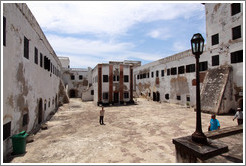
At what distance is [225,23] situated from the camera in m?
15.0

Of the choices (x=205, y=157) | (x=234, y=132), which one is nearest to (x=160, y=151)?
(x=234, y=132)

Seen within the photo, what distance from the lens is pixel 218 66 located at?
15508 millimetres

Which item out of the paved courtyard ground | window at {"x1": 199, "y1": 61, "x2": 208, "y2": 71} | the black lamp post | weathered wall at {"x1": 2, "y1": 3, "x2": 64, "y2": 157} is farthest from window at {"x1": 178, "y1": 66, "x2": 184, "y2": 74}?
weathered wall at {"x1": 2, "y1": 3, "x2": 64, "y2": 157}

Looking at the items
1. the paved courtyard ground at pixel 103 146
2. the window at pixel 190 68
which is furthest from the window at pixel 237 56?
the paved courtyard ground at pixel 103 146

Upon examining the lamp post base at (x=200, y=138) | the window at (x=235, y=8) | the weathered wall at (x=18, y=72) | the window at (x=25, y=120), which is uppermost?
the window at (x=235, y=8)

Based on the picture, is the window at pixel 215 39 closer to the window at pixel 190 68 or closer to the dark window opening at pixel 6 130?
the window at pixel 190 68

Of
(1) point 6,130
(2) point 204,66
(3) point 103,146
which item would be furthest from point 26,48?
(2) point 204,66

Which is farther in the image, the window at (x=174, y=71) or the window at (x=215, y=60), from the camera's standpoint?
the window at (x=174, y=71)

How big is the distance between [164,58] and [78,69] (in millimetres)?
23140

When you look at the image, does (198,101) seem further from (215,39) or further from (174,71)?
(174,71)

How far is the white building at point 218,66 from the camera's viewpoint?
13.8 metres

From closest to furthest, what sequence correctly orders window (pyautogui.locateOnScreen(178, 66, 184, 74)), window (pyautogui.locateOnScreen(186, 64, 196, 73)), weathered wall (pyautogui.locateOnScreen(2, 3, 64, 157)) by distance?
weathered wall (pyautogui.locateOnScreen(2, 3, 64, 157))
window (pyautogui.locateOnScreen(186, 64, 196, 73))
window (pyautogui.locateOnScreen(178, 66, 184, 74))

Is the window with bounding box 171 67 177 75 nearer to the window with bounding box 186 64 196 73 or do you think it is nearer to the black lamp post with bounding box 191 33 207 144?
the window with bounding box 186 64 196 73

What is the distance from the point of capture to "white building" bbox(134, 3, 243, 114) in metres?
13.8
